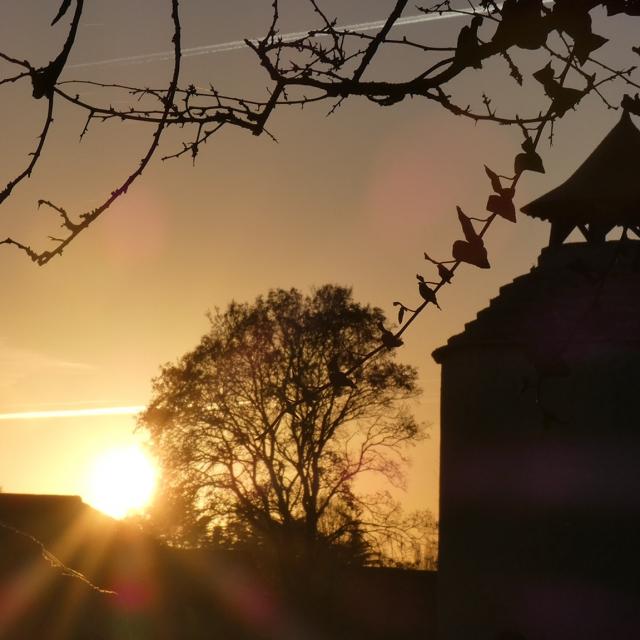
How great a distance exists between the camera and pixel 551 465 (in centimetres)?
1800

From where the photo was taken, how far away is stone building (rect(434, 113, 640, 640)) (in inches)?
685

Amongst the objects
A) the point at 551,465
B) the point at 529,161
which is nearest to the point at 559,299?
the point at 551,465

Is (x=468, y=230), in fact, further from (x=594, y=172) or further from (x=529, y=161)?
(x=594, y=172)

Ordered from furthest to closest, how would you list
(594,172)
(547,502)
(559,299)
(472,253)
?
(594,172)
(547,502)
(559,299)
(472,253)

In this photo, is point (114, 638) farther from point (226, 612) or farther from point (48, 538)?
point (226, 612)

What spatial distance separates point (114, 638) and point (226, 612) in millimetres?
30534

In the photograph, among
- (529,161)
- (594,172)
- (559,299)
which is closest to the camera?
(529,161)

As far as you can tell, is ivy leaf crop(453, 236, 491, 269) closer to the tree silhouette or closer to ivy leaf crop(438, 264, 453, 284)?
ivy leaf crop(438, 264, 453, 284)

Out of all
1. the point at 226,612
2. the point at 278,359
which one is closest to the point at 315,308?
the point at 278,359

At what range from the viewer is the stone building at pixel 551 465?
685 inches

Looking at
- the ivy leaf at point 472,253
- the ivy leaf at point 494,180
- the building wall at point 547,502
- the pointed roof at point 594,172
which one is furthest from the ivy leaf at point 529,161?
the pointed roof at point 594,172

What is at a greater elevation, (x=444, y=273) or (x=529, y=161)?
(x=529, y=161)

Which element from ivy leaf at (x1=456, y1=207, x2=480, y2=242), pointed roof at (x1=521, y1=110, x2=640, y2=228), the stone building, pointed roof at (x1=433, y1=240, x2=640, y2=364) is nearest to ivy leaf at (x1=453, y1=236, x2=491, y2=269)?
ivy leaf at (x1=456, y1=207, x2=480, y2=242)

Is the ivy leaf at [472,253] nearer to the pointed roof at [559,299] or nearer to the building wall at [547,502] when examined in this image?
the pointed roof at [559,299]
